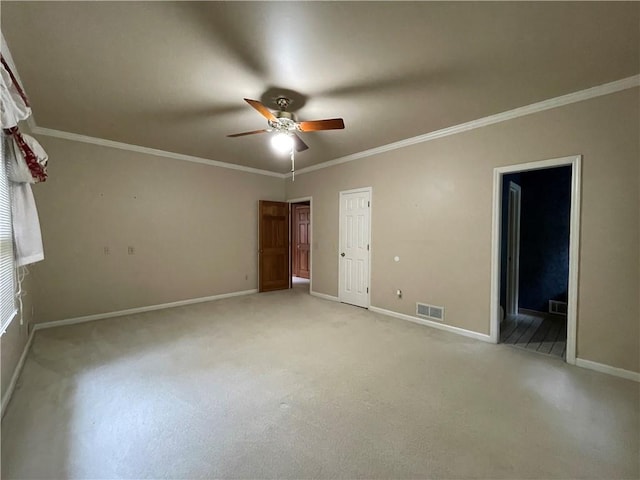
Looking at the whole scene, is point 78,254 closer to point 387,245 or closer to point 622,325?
point 387,245

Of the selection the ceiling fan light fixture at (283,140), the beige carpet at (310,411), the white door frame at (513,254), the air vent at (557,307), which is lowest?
the beige carpet at (310,411)

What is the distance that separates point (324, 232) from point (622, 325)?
4.05 m

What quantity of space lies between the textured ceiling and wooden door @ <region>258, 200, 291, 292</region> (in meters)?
2.76

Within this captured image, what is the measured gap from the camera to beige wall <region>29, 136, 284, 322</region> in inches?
149

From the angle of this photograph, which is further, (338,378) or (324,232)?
(324,232)

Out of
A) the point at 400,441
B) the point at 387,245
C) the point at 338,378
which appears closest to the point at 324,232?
the point at 387,245

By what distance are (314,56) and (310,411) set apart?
8.71 feet

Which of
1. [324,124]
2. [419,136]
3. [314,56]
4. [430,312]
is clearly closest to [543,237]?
[430,312]

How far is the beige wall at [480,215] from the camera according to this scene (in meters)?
2.49

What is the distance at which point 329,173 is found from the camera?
5246 millimetres

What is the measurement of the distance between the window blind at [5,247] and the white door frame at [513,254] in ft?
18.5

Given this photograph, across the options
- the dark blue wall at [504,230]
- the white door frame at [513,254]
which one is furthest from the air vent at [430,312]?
the white door frame at [513,254]

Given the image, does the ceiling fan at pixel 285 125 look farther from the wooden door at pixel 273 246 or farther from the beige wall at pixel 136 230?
the wooden door at pixel 273 246

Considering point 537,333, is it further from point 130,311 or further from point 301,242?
point 130,311
